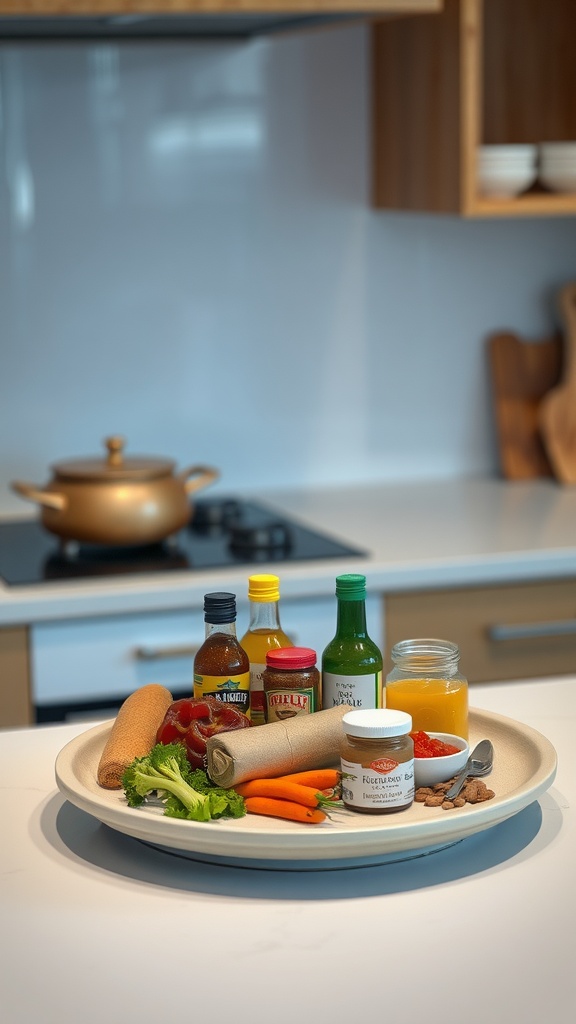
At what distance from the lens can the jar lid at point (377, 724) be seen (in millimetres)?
1043

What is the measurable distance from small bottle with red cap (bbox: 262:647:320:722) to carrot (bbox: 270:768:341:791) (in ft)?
0.20

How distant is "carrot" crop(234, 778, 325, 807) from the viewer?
1.06 meters

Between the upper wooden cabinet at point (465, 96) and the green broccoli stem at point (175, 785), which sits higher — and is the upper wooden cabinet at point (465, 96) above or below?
above

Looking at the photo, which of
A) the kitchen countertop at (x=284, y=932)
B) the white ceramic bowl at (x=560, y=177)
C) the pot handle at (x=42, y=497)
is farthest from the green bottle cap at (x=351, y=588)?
the white ceramic bowl at (x=560, y=177)

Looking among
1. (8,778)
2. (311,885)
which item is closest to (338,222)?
(8,778)

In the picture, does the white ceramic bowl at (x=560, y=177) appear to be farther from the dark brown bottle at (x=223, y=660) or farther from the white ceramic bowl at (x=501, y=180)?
the dark brown bottle at (x=223, y=660)

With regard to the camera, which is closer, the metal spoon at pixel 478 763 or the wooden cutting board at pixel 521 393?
the metal spoon at pixel 478 763

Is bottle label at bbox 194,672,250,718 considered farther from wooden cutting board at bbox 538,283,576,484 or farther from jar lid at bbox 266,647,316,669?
wooden cutting board at bbox 538,283,576,484

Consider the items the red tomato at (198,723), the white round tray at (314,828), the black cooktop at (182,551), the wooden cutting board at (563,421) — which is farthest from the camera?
the wooden cutting board at (563,421)

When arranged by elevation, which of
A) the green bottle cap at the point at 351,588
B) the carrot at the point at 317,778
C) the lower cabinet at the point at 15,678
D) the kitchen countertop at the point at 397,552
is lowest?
the lower cabinet at the point at 15,678

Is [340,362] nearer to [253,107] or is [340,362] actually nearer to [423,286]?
[423,286]

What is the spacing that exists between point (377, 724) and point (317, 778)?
80 mm

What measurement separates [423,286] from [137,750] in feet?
6.26

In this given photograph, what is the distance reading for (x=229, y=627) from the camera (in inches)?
45.6
